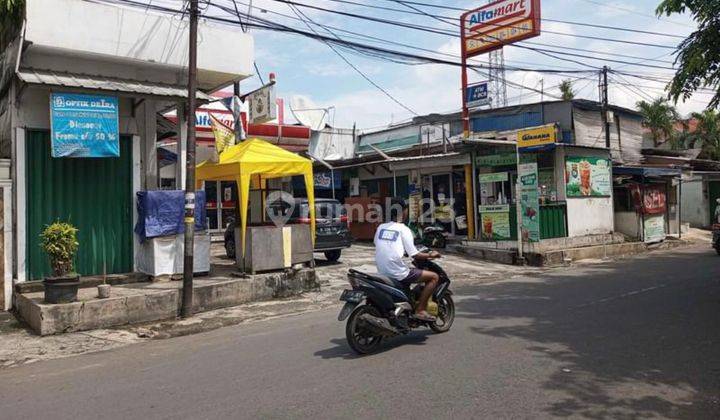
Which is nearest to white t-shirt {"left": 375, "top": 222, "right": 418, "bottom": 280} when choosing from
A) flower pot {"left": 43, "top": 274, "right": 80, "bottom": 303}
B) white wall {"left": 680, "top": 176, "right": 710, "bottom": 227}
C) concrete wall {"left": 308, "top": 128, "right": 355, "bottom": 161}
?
flower pot {"left": 43, "top": 274, "right": 80, "bottom": 303}

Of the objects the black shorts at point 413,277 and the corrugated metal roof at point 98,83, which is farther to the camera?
the corrugated metal roof at point 98,83

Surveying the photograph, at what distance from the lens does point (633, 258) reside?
16812 millimetres

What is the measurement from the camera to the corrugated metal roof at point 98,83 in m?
9.26

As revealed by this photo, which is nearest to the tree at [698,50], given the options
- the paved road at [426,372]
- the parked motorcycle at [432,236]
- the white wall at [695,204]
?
the paved road at [426,372]

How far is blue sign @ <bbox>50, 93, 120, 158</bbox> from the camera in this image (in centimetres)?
948

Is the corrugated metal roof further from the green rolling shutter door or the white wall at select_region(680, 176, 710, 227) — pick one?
the white wall at select_region(680, 176, 710, 227)

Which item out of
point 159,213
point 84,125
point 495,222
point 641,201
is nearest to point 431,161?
point 495,222

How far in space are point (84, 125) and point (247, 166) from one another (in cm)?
291

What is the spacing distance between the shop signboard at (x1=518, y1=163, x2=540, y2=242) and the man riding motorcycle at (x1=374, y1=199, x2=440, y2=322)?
9.73 metres

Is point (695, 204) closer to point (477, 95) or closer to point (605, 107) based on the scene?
point (605, 107)

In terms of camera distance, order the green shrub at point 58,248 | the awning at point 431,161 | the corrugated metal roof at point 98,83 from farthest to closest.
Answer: the awning at point 431,161 < the corrugated metal roof at point 98,83 < the green shrub at point 58,248

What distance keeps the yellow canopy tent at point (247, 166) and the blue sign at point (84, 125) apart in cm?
196

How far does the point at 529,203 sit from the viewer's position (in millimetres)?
15875

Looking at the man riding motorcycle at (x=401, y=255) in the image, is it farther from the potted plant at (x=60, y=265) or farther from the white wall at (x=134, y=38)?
the white wall at (x=134, y=38)
